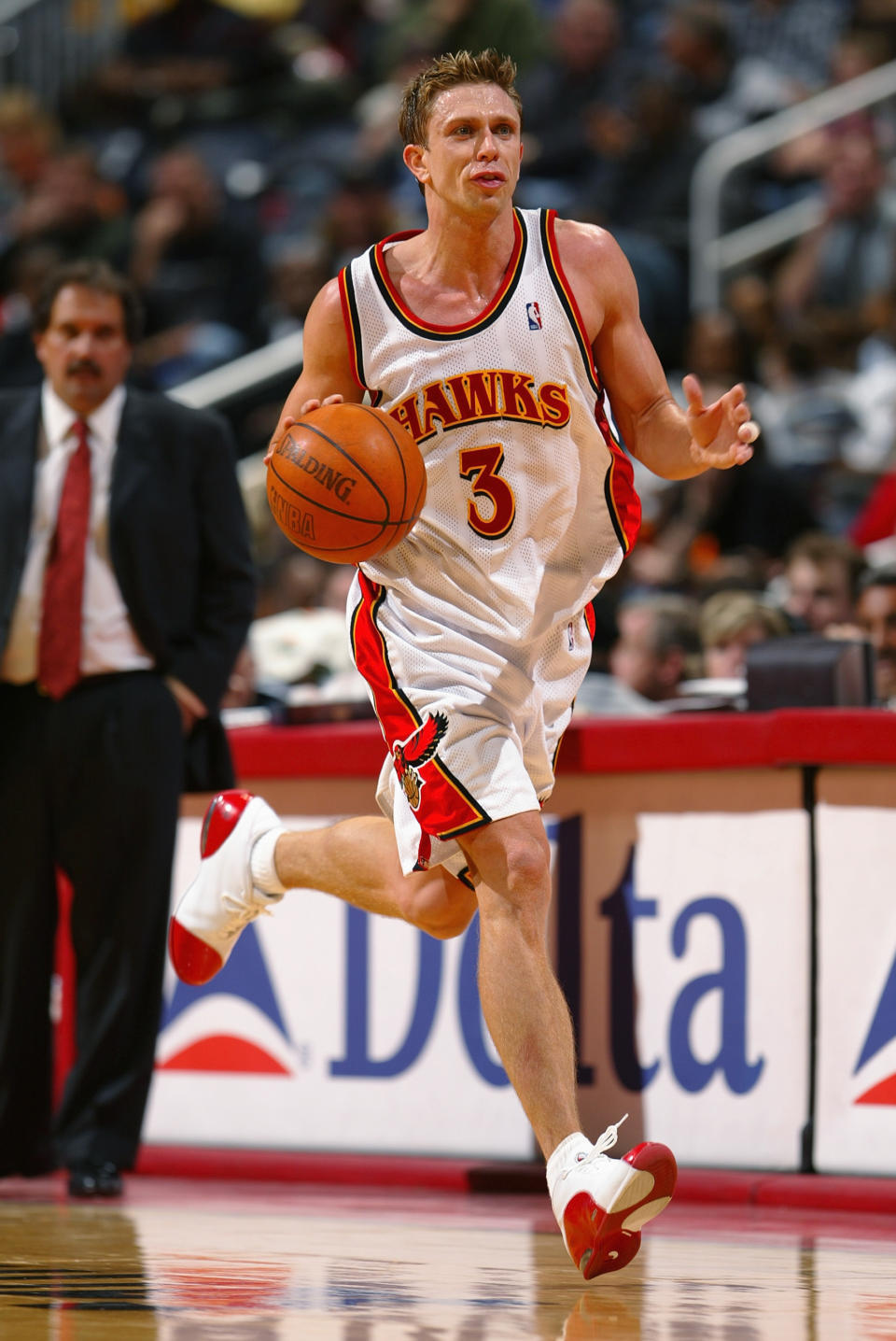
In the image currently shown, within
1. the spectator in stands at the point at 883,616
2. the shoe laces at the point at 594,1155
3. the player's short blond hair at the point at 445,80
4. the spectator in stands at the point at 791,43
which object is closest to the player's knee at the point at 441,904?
the shoe laces at the point at 594,1155

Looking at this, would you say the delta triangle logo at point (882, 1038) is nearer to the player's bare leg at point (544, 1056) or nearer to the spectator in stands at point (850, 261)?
the player's bare leg at point (544, 1056)

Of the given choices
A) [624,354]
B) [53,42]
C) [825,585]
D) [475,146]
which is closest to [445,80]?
[475,146]

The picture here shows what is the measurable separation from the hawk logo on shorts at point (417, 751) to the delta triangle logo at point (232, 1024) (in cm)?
186

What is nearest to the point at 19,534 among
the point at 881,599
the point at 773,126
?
the point at 881,599

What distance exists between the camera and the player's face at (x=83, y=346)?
17.4 feet

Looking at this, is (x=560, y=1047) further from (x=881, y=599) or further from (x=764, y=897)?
(x=881, y=599)

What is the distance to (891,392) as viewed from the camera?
384 inches

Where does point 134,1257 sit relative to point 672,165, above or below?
below

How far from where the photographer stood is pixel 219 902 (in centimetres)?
470

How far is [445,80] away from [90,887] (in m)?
2.16

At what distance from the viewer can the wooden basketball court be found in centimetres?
296

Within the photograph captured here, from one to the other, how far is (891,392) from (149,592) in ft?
17.7

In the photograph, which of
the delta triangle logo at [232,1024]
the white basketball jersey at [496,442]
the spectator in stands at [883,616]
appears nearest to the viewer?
the white basketball jersey at [496,442]

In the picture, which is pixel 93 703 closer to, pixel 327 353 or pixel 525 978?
pixel 327 353
